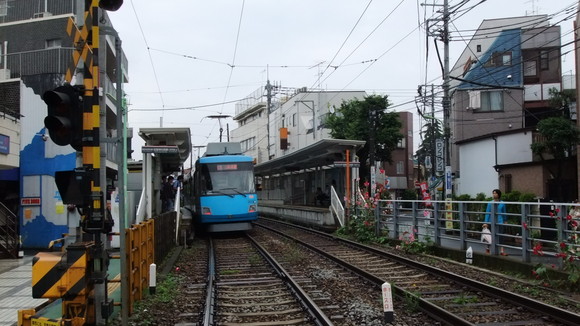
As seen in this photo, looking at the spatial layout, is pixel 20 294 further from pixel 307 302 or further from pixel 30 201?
pixel 30 201

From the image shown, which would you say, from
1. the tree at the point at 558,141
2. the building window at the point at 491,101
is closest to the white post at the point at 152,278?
the tree at the point at 558,141

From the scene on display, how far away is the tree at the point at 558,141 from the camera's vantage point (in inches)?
959

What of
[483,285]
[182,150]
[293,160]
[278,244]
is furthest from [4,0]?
[483,285]

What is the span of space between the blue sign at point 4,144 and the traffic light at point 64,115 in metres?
9.09

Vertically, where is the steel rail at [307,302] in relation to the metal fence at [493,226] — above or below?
below

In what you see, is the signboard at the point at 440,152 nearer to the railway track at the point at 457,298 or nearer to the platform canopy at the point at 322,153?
the platform canopy at the point at 322,153

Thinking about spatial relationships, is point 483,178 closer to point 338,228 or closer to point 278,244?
point 338,228

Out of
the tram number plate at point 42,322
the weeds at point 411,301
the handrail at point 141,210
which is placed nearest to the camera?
the tram number plate at point 42,322

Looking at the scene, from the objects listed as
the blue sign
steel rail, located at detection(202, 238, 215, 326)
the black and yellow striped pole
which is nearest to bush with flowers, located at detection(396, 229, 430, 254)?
steel rail, located at detection(202, 238, 215, 326)

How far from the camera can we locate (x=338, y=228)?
20438 millimetres

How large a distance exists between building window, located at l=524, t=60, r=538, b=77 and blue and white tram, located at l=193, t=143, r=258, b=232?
2584 centimetres

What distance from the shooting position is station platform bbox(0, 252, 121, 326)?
7086mm

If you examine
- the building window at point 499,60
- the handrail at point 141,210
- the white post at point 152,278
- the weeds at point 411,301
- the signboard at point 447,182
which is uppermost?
the building window at point 499,60

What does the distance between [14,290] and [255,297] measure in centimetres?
445
